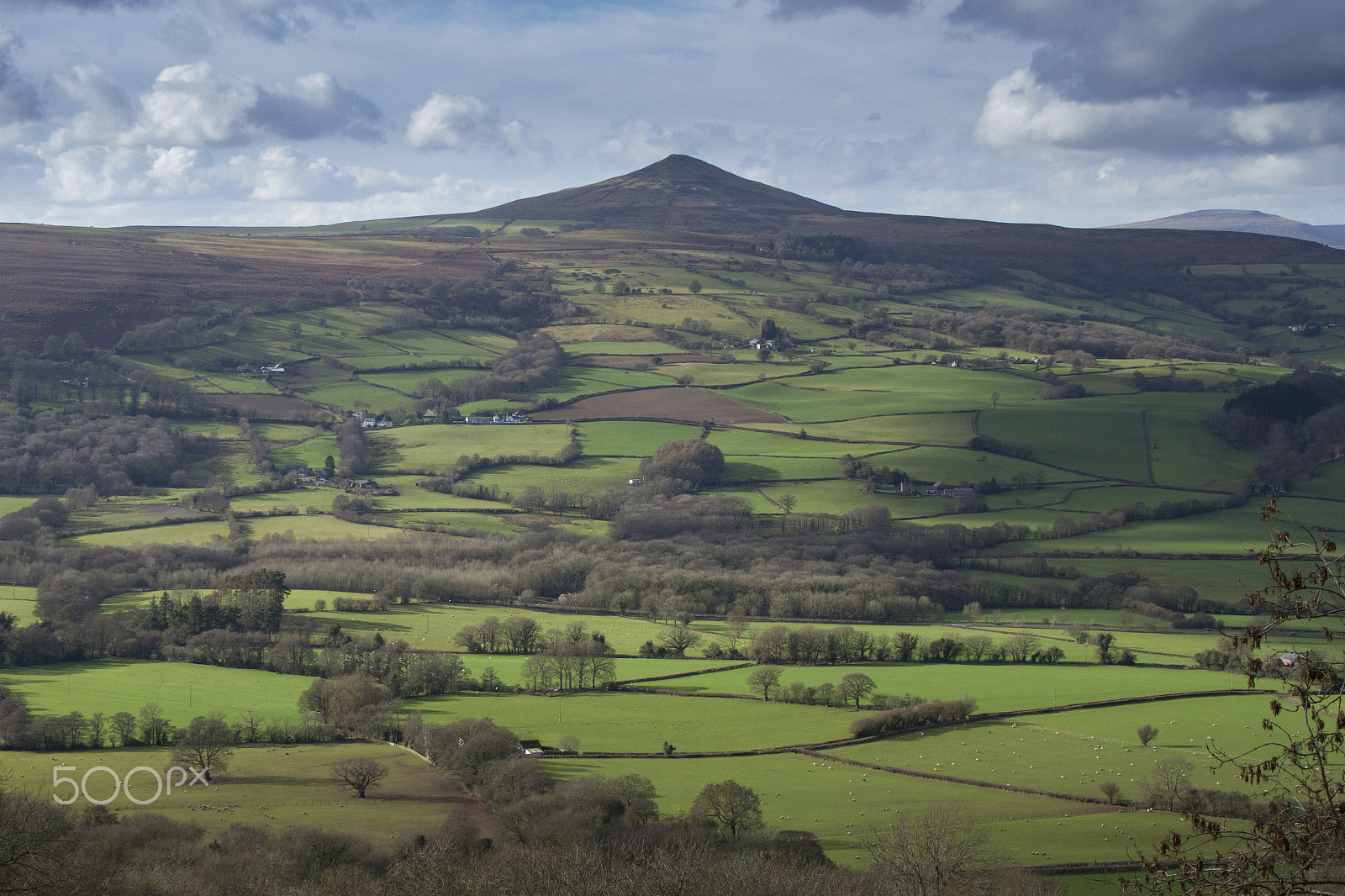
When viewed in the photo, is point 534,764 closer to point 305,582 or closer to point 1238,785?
point 1238,785

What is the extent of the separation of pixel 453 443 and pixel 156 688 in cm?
5183

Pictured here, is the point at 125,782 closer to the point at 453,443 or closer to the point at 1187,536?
the point at 453,443

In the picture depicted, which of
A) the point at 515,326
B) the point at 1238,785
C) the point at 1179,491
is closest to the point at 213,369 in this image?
the point at 515,326

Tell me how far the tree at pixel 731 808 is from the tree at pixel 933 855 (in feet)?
11.9

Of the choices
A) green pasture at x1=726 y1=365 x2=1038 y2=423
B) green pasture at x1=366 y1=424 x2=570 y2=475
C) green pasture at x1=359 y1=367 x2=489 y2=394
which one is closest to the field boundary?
green pasture at x1=366 y1=424 x2=570 y2=475

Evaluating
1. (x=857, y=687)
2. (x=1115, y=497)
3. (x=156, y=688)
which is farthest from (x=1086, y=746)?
(x=1115, y=497)

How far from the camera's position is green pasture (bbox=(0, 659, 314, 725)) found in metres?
44.0

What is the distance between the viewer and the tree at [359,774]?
3603 centimetres

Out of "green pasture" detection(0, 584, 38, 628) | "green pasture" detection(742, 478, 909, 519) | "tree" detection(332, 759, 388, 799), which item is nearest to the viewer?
"tree" detection(332, 759, 388, 799)

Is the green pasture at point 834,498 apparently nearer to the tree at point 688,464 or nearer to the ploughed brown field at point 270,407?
the tree at point 688,464

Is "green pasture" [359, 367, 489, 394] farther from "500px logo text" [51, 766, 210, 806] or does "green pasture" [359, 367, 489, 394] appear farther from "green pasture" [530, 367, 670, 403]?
"500px logo text" [51, 766, 210, 806]

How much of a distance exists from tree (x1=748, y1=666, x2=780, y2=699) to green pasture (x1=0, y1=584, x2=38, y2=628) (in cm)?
3946

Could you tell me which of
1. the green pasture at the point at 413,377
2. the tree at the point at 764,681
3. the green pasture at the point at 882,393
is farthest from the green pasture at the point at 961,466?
the green pasture at the point at 413,377

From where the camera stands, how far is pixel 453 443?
9806 centimetres
